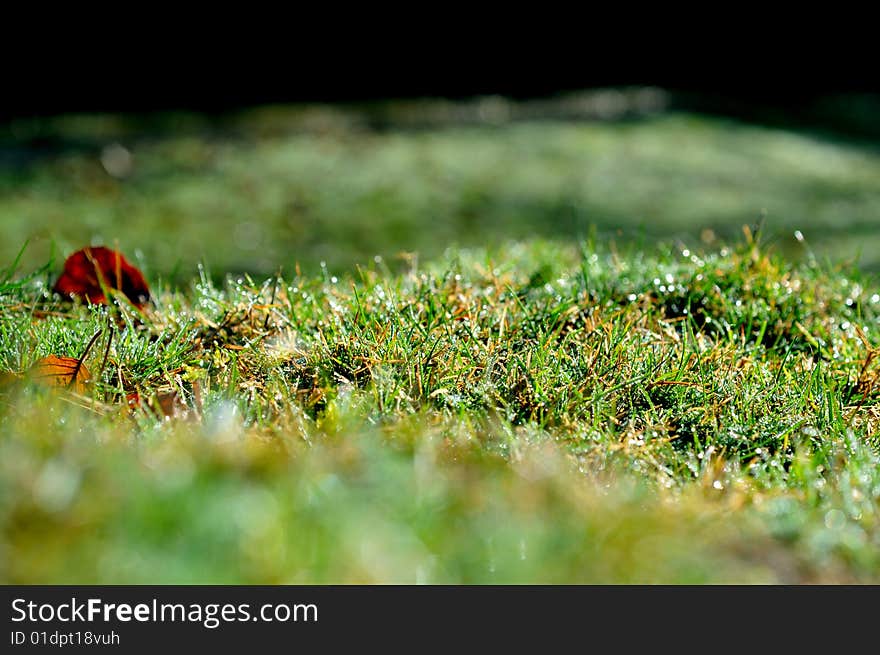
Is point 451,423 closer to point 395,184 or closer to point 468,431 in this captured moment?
point 468,431

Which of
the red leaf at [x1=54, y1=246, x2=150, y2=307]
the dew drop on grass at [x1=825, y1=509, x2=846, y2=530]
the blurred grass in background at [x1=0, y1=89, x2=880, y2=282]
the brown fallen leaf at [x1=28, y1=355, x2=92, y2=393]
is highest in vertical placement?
the blurred grass in background at [x1=0, y1=89, x2=880, y2=282]

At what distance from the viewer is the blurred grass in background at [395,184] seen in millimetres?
3363

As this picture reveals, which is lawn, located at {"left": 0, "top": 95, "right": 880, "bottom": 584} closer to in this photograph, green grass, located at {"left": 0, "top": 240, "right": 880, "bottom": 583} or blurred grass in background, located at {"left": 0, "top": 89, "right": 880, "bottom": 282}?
green grass, located at {"left": 0, "top": 240, "right": 880, "bottom": 583}

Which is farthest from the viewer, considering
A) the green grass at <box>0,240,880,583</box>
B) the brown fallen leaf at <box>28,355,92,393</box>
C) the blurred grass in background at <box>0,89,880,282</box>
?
the blurred grass in background at <box>0,89,880,282</box>

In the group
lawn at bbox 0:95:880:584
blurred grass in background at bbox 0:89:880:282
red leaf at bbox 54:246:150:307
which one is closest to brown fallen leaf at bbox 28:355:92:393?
lawn at bbox 0:95:880:584

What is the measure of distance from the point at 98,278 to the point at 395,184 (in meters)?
2.52

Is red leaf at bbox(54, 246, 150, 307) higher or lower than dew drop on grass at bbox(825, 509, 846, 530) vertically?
higher

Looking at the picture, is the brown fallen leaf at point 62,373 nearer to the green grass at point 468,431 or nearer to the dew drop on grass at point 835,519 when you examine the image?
the green grass at point 468,431

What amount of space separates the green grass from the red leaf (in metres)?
0.05

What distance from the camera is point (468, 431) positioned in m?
1.34

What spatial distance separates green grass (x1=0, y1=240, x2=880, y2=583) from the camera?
82 cm

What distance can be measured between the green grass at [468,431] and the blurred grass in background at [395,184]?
805 millimetres
